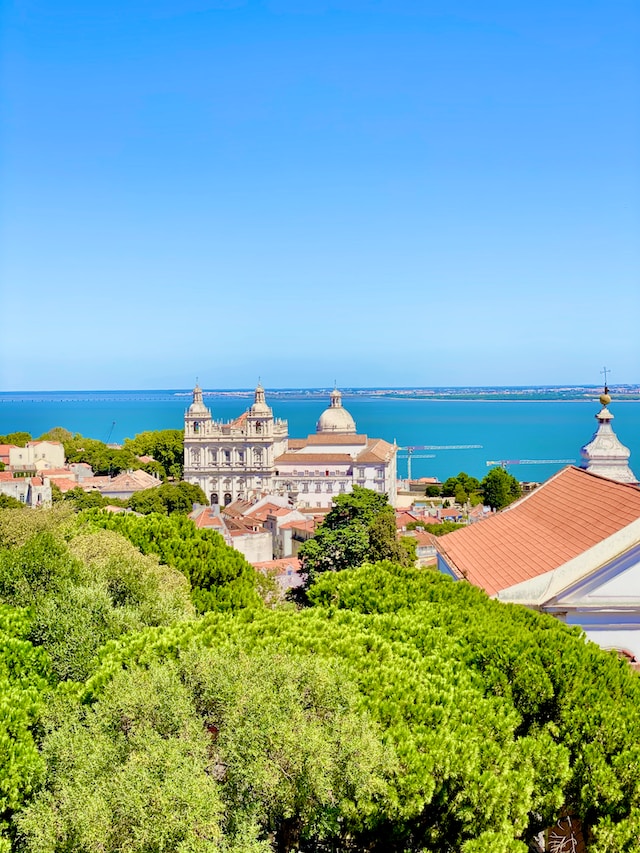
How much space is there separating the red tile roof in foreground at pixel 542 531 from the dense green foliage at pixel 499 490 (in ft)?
140

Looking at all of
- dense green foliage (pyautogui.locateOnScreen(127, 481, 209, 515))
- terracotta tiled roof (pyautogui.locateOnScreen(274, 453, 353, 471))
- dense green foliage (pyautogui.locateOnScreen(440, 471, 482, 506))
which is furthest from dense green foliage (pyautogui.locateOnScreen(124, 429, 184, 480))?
dense green foliage (pyautogui.locateOnScreen(440, 471, 482, 506))

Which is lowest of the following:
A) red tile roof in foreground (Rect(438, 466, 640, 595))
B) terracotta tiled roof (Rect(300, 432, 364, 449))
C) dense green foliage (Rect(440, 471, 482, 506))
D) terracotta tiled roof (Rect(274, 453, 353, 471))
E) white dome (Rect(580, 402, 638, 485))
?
dense green foliage (Rect(440, 471, 482, 506))

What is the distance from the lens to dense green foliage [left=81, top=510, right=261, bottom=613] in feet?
58.9

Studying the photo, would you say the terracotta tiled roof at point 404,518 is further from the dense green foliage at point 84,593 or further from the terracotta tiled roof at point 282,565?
the dense green foliage at point 84,593

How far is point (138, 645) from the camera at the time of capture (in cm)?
1105

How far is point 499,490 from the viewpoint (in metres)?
59.3

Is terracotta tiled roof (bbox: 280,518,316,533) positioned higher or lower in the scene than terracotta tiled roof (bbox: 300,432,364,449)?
lower

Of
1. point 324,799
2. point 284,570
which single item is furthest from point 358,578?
point 284,570

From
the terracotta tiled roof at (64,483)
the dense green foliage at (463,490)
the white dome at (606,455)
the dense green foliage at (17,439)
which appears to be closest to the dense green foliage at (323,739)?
the white dome at (606,455)

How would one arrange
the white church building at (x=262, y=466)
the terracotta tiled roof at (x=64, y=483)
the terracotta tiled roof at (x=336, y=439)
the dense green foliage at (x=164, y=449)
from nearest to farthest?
1. the terracotta tiled roof at (x=64, y=483)
2. the white church building at (x=262, y=466)
3. the terracotta tiled roof at (x=336, y=439)
4. the dense green foliage at (x=164, y=449)

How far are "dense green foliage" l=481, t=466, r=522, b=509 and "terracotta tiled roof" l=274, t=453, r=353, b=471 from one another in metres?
12.7

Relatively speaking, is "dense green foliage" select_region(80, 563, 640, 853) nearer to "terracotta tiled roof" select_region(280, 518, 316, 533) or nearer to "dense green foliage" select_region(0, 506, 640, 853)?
"dense green foliage" select_region(0, 506, 640, 853)

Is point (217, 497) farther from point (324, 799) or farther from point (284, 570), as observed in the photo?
point (324, 799)

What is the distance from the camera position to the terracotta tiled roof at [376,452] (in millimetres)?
67062
